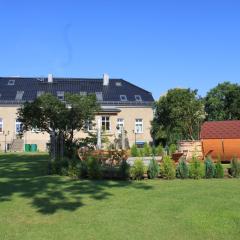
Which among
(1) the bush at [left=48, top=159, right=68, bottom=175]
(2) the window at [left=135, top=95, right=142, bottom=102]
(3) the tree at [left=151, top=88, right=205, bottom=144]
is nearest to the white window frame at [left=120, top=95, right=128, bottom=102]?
(2) the window at [left=135, top=95, right=142, bottom=102]

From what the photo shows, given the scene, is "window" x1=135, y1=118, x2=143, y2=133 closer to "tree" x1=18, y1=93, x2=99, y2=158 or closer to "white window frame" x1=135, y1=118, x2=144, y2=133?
"white window frame" x1=135, y1=118, x2=144, y2=133

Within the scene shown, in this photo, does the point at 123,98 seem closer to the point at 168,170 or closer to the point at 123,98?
the point at 123,98

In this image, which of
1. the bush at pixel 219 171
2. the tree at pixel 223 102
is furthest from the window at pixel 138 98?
the bush at pixel 219 171

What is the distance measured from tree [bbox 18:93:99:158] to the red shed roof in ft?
18.7

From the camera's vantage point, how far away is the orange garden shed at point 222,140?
22484 millimetres

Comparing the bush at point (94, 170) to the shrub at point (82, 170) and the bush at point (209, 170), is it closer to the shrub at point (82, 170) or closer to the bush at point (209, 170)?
the shrub at point (82, 170)

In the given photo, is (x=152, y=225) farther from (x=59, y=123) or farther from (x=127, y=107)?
(x=127, y=107)

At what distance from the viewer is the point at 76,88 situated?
5844 cm

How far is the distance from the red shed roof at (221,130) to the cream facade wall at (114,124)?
95.5 feet

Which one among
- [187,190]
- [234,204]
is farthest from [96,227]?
[187,190]

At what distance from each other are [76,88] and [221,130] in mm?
36611

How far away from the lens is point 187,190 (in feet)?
37.7

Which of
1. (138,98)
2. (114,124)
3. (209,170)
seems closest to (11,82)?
(114,124)

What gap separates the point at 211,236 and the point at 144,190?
13.8 ft
